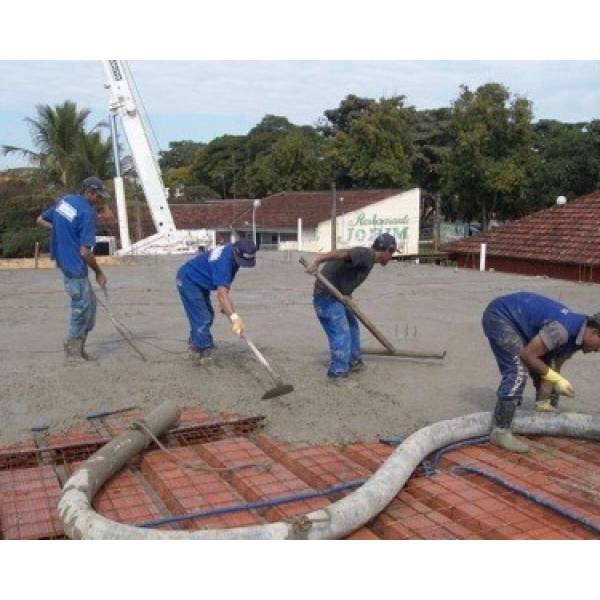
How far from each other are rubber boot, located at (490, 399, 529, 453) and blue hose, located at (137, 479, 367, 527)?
1.00 meters

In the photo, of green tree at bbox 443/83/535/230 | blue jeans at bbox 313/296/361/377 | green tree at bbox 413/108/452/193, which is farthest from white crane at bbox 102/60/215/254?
green tree at bbox 413/108/452/193

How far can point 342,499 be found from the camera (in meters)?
2.99

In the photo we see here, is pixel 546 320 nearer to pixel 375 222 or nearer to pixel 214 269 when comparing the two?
pixel 214 269

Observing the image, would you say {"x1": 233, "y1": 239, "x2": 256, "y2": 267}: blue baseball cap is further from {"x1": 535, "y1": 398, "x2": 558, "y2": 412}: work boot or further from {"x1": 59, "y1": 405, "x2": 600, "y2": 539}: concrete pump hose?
{"x1": 535, "y1": 398, "x2": 558, "y2": 412}: work boot

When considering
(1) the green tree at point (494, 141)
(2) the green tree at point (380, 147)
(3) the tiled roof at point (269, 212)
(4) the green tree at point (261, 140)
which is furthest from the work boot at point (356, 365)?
(4) the green tree at point (261, 140)

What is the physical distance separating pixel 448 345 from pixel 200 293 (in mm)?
2752

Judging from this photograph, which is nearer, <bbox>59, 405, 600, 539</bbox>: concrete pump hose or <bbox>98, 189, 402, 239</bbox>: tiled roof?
<bbox>59, 405, 600, 539</bbox>: concrete pump hose

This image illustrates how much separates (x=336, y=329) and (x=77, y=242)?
2211 mm

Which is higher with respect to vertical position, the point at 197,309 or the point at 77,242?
the point at 77,242

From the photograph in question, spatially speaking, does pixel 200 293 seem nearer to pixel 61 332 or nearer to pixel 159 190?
pixel 61 332

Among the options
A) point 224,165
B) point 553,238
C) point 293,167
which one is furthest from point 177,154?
point 553,238

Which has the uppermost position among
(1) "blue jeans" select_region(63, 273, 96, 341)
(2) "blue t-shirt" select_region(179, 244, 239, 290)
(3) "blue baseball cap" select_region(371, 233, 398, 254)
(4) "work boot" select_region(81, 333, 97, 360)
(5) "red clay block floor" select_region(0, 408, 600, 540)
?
(3) "blue baseball cap" select_region(371, 233, 398, 254)

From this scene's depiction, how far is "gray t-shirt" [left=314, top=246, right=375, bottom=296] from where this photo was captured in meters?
4.95

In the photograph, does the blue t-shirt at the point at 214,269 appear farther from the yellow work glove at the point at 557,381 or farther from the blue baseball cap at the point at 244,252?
the yellow work glove at the point at 557,381
